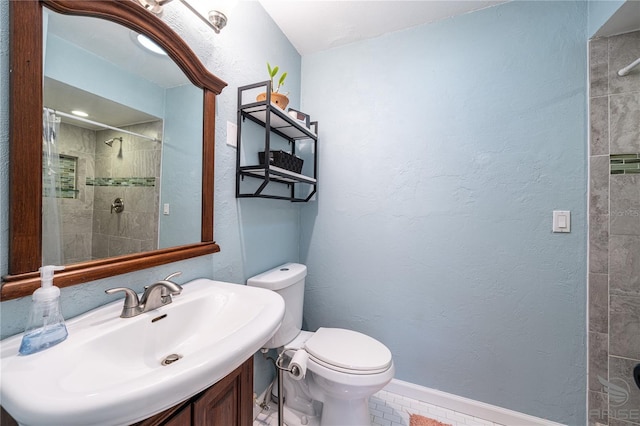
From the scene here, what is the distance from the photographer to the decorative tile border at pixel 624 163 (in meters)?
1.10

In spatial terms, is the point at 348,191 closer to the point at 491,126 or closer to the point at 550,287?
the point at 491,126

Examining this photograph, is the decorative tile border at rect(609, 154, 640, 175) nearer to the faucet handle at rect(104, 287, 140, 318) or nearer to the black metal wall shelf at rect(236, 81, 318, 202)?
the black metal wall shelf at rect(236, 81, 318, 202)

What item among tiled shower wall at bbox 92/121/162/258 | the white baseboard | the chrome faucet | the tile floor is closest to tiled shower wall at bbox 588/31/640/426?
the white baseboard

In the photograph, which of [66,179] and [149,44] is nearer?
[66,179]

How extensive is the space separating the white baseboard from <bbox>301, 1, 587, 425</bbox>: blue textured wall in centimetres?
3

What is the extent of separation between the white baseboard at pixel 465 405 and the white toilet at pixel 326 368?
0.42 m

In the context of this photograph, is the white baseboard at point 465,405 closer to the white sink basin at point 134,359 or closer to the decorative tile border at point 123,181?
the white sink basin at point 134,359

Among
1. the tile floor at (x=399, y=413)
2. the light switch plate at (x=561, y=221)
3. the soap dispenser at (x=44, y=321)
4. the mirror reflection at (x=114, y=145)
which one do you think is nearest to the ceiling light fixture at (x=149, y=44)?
the mirror reflection at (x=114, y=145)

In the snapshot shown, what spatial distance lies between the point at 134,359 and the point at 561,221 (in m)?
1.83

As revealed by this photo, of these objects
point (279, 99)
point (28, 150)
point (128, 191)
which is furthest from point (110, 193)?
point (279, 99)

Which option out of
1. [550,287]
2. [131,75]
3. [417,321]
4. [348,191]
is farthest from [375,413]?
[131,75]

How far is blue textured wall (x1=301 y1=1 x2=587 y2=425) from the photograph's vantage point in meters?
1.22

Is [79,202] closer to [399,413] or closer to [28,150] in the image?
[28,150]

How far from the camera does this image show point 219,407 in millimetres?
669
